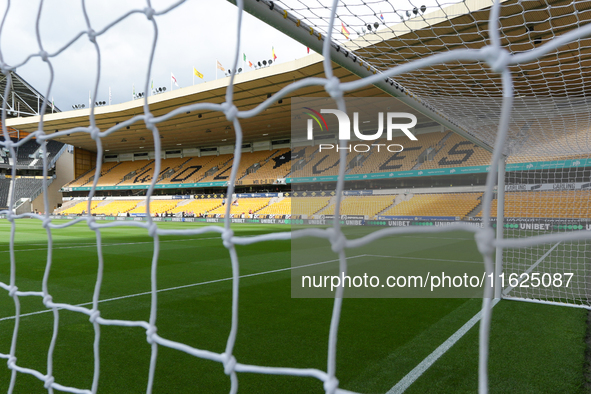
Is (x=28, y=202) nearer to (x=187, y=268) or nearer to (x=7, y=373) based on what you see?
(x=187, y=268)

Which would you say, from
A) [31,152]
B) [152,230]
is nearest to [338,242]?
[152,230]

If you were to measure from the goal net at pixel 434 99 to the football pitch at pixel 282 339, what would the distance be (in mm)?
171

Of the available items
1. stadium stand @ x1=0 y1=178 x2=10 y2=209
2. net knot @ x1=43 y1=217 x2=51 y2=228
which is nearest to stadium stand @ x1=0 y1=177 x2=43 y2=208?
stadium stand @ x1=0 y1=178 x2=10 y2=209

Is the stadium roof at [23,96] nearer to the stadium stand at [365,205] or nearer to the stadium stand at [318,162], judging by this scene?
the stadium stand at [318,162]

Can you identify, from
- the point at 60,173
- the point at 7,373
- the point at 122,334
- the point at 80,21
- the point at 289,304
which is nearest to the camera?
the point at 80,21

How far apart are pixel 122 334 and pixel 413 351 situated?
6.69 ft

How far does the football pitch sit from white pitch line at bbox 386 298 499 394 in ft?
0.11

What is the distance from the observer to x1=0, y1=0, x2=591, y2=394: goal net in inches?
32.0

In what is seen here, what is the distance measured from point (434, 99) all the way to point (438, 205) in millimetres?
16665

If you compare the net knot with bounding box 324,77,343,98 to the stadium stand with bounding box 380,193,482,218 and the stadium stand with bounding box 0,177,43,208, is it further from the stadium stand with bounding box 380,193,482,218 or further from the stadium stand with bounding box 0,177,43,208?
the stadium stand with bounding box 0,177,43,208

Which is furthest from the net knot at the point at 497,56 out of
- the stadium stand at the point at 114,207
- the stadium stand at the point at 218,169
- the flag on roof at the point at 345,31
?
the stadium stand at the point at 114,207

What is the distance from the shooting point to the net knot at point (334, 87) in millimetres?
918

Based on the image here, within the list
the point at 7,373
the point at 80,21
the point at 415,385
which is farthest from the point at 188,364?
the point at 80,21

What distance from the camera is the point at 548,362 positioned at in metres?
2.42
